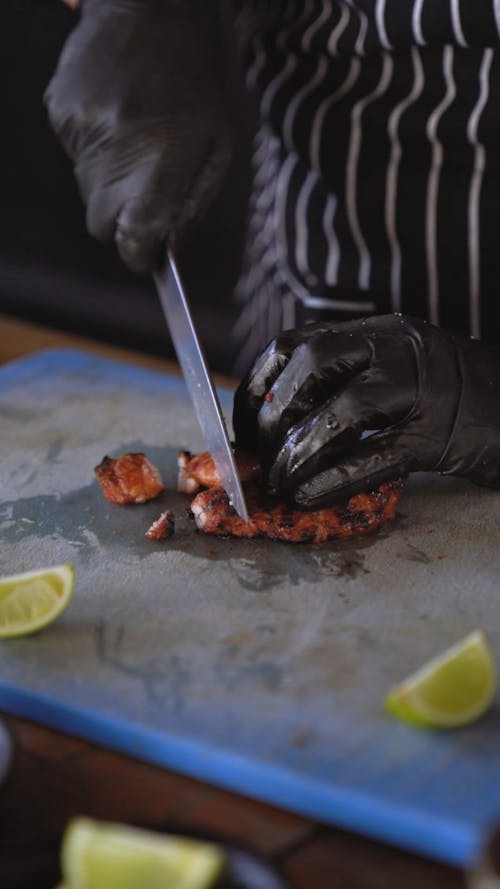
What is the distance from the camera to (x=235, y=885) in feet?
4.00

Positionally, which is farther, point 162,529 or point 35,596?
point 162,529

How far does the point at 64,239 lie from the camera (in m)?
4.24

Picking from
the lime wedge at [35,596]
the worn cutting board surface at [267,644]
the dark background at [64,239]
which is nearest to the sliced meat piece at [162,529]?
the worn cutting board surface at [267,644]

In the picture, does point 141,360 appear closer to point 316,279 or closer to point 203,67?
point 316,279

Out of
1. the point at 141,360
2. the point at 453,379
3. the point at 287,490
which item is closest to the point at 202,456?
the point at 287,490

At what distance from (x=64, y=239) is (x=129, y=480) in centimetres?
227

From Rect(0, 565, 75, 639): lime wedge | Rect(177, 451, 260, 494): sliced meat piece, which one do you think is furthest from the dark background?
Rect(0, 565, 75, 639): lime wedge

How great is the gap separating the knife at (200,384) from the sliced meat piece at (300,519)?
26mm

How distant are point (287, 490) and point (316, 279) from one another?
1.09m

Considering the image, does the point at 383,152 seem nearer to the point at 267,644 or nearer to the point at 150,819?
the point at 267,644

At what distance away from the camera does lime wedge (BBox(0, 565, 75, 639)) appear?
1760mm

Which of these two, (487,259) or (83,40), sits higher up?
(83,40)

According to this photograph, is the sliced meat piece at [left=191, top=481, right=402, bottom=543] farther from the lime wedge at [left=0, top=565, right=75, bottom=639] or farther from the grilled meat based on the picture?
the lime wedge at [left=0, top=565, right=75, bottom=639]

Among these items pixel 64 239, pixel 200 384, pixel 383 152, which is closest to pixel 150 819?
pixel 200 384
